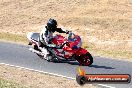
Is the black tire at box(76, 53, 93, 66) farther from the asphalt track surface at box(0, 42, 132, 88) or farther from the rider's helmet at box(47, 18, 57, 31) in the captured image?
the rider's helmet at box(47, 18, 57, 31)

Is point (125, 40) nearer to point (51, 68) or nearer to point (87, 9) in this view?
point (87, 9)

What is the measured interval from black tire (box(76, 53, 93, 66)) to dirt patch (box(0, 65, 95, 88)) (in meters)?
2.57

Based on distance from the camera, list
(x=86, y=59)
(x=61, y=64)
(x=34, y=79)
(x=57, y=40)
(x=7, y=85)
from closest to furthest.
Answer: (x=7, y=85), (x=34, y=79), (x=86, y=59), (x=61, y=64), (x=57, y=40)

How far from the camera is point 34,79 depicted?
1414cm

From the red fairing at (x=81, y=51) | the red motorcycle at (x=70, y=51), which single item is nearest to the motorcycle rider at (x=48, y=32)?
the red motorcycle at (x=70, y=51)

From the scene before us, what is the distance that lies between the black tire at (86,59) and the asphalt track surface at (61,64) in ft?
0.66

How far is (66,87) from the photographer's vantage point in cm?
1303

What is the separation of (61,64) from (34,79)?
3.61 metres

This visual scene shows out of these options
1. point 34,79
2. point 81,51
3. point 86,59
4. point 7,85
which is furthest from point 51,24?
point 7,85

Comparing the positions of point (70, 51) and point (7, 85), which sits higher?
point (7, 85)

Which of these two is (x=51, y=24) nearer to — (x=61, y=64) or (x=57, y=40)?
(x=57, y=40)

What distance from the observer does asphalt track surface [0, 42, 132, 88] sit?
16234 mm

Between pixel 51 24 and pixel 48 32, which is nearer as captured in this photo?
pixel 51 24

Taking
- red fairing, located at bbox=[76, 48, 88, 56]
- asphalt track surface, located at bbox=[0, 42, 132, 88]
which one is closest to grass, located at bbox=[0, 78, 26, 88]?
asphalt track surface, located at bbox=[0, 42, 132, 88]
